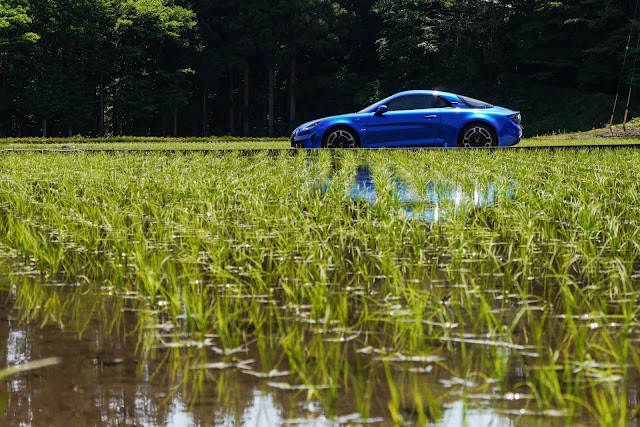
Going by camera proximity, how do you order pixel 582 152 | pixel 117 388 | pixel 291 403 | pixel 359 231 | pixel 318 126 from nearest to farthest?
pixel 291 403, pixel 117 388, pixel 359 231, pixel 582 152, pixel 318 126

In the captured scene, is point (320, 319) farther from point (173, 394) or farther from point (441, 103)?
point (441, 103)

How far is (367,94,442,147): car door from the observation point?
16.8m

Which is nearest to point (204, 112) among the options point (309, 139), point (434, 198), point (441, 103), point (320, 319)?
point (309, 139)

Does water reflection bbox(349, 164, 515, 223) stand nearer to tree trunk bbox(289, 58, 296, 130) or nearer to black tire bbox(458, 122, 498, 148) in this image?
black tire bbox(458, 122, 498, 148)

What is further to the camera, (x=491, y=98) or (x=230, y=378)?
(x=491, y=98)

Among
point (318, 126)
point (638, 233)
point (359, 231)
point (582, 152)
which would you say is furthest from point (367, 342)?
point (318, 126)

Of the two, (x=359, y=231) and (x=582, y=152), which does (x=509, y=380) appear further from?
(x=582, y=152)

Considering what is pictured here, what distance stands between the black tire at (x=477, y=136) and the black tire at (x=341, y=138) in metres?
2.13

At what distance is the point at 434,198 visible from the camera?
7.65 meters

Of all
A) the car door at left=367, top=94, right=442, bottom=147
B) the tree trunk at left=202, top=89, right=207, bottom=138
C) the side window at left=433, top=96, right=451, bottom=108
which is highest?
the tree trunk at left=202, top=89, right=207, bottom=138

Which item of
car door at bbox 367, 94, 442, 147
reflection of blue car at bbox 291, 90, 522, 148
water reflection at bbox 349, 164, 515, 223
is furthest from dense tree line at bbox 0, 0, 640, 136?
water reflection at bbox 349, 164, 515, 223

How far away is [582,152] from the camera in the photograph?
1388cm

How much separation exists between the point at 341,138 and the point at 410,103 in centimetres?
156

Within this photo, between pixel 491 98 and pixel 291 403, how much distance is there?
52.4m
